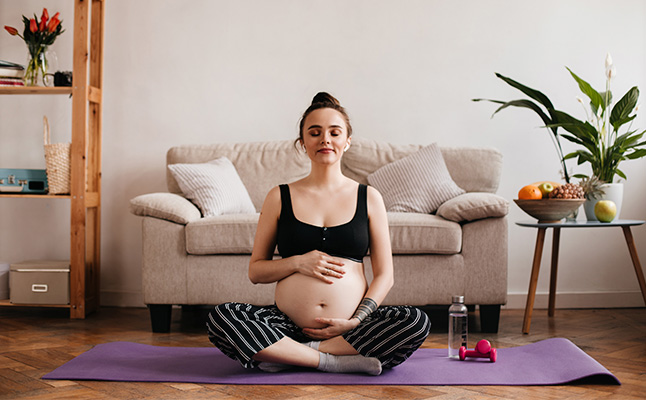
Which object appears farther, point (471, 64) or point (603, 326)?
point (471, 64)

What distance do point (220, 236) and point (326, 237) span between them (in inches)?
36.7

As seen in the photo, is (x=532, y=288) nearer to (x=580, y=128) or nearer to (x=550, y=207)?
(x=550, y=207)

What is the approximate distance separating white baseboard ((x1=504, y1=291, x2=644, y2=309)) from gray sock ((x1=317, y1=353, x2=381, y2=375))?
1810 millimetres

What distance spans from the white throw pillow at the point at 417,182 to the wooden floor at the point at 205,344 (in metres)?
0.59

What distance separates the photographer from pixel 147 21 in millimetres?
3660

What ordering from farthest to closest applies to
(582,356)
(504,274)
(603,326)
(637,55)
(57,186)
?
(637,55)
(57,186)
(603,326)
(504,274)
(582,356)

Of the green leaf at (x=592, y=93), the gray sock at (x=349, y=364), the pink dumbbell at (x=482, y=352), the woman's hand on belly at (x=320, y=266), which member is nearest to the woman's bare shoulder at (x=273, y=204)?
the woman's hand on belly at (x=320, y=266)

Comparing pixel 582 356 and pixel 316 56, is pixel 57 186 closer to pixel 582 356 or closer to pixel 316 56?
pixel 316 56

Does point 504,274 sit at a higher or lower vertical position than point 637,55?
lower

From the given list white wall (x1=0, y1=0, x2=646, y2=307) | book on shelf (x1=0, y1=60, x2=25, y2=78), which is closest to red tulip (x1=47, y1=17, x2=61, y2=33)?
book on shelf (x1=0, y1=60, x2=25, y2=78)

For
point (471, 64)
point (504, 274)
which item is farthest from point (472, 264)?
point (471, 64)

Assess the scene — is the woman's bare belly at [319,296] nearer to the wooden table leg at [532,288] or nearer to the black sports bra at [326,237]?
the black sports bra at [326,237]

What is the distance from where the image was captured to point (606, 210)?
2.83 meters

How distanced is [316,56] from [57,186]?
155cm
